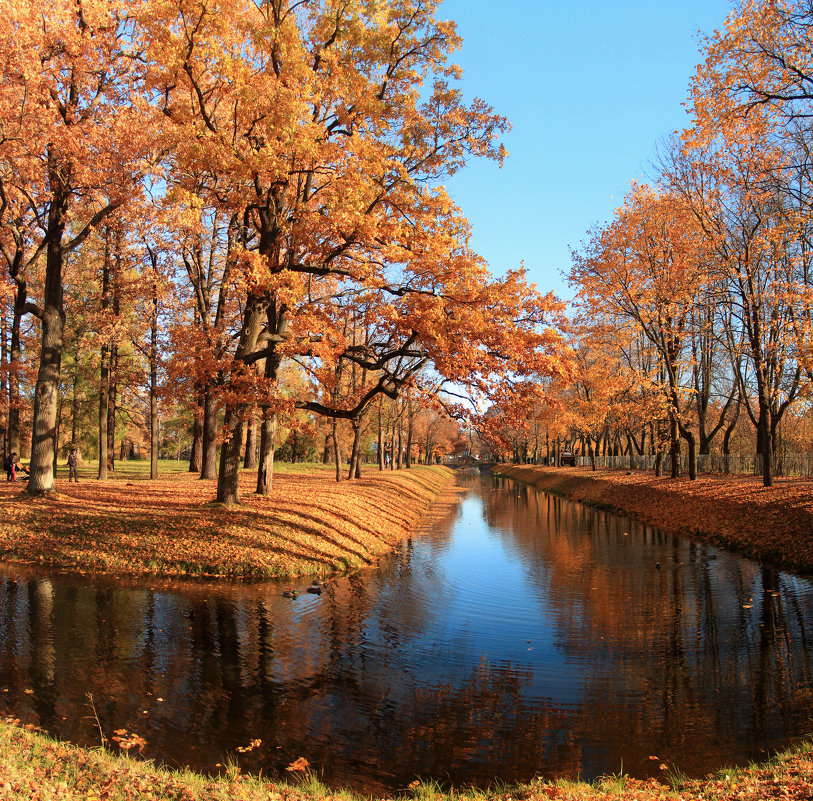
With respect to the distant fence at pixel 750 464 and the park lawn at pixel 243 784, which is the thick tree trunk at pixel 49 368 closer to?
the park lawn at pixel 243 784

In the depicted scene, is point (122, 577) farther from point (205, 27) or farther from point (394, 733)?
point (205, 27)

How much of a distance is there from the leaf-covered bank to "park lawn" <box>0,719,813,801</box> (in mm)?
12339

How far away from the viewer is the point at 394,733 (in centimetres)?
705

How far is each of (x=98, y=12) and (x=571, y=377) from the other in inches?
692

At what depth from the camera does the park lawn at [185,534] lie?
14.6 meters

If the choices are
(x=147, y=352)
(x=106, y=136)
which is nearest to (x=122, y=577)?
(x=106, y=136)

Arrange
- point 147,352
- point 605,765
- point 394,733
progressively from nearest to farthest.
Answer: point 605,765 → point 394,733 → point 147,352

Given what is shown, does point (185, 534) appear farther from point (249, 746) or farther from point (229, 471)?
point (249, 746)

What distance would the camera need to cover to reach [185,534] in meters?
15.5

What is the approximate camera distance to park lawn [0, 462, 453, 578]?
1463 cm

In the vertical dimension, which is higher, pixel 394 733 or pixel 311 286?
pixel 311 286

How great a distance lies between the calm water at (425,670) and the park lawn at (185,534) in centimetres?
94

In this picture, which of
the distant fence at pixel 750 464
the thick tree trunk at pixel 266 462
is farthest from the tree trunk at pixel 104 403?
the distant fence at pixel 750 464

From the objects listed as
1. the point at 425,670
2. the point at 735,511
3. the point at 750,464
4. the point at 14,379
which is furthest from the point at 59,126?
the point at 750,464
